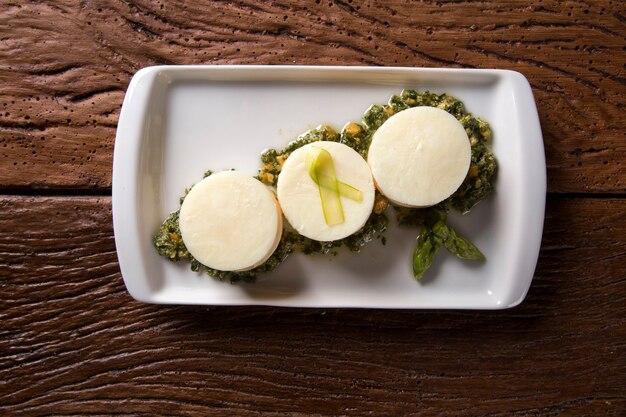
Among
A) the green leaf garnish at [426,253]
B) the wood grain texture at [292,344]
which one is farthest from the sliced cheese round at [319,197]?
the wood grain texture at [292,344]

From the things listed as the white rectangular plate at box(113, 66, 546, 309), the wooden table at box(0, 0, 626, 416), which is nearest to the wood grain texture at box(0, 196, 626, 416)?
the wooden table at box(0, 0, 626, 416)

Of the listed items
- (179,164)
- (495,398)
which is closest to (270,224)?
(179,164)

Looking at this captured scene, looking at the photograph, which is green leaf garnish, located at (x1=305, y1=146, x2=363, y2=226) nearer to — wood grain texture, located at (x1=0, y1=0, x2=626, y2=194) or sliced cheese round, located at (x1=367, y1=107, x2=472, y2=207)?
sliced cheese round, located at (x1=367, y1=107, x2=472, y2=207)

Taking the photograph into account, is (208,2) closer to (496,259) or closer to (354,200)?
(354,200)

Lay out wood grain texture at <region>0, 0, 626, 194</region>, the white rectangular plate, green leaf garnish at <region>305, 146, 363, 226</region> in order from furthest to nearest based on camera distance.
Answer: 1. wood grain texture at <region>0, 0, 626, 194</region>
2. the white rectangular plate
3. green leaf garnish at <region>305, 146, 363, 226</region>

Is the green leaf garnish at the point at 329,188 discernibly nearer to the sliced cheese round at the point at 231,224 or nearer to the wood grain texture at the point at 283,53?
the sliced cheese round at the point at 231,224

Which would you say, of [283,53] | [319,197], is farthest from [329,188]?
[283,53]
